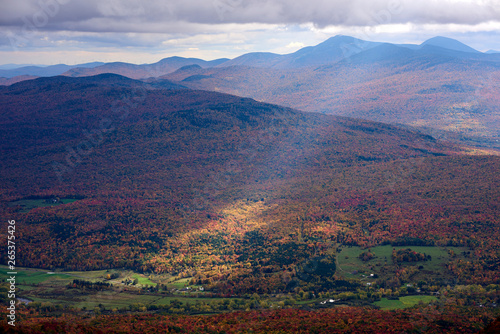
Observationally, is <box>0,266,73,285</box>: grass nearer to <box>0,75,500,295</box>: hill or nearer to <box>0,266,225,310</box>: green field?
<box>0,266,225,310</box>: green field

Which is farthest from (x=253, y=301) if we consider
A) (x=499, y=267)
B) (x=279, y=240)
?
(x=499, y=267)

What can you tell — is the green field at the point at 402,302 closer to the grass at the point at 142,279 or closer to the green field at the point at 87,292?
the green field at the point at 87,292

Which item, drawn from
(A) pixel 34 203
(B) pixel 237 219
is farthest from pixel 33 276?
(B) pixel 237 219

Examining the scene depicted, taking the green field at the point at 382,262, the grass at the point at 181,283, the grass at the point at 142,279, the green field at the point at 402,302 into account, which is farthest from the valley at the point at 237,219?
the grass at the point at 181,283

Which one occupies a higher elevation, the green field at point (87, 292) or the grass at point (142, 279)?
the green field at point (87, 292)

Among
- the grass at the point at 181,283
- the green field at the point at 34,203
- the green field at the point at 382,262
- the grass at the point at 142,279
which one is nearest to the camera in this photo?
the grass at the point at 181,283

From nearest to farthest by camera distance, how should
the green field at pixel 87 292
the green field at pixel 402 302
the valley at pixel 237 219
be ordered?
the green field at pixel 402 302 → the valley at pixel 237 219 → the green field at pixel 87 292

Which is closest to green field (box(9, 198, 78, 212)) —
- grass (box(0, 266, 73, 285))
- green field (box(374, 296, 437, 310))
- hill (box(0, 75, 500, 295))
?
hill (box(0, 75, 500, 295))
